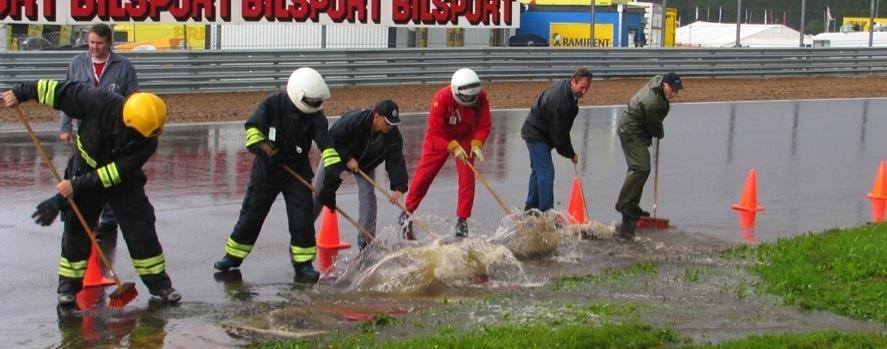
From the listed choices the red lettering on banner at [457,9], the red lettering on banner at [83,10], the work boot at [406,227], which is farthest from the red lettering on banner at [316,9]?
the work boot at [406,227]

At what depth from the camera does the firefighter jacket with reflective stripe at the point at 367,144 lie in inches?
400

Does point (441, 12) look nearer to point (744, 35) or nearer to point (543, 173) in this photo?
point (543, 173)

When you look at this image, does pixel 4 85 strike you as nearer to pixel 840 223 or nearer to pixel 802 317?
pixel 840 223

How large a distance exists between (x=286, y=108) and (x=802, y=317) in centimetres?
383

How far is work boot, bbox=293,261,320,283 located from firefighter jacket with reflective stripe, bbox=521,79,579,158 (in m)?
→ 2.97

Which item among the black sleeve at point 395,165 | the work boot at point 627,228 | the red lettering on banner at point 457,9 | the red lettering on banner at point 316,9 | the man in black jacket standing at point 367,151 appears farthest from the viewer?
the red lettering on banner at point 457,9

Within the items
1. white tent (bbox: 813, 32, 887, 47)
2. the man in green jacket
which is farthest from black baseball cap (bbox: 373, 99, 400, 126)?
white tent (bbox: 813, 32, 887, 47)

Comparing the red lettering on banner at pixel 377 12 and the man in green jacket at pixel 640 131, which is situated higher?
the red lettering on banner at pixel 377 12

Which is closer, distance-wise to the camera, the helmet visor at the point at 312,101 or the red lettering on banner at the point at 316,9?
the helmet visor at the point at 312,101

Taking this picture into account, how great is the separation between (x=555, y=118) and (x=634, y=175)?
959 millimetres

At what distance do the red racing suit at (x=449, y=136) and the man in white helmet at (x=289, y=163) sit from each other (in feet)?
5.32

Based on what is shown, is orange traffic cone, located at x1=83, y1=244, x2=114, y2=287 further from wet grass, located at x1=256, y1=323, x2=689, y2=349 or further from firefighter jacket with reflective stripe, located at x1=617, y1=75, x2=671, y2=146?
→ firefighter jacket with reflective stripe, located at x1=617, y1=75, x2=671, y2=146

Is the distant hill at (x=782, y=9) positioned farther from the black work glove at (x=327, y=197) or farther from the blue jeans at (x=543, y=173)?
the black work glove at (x=327, y=197)

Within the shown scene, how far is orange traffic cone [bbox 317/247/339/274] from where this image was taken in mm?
9961
